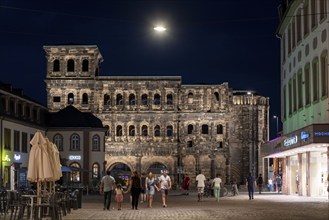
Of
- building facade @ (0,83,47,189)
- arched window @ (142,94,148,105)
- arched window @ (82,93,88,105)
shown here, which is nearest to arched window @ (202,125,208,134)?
arched window @ (142,94,148,105)

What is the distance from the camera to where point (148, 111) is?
90938 mm

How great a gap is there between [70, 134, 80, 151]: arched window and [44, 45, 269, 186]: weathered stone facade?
599 inches

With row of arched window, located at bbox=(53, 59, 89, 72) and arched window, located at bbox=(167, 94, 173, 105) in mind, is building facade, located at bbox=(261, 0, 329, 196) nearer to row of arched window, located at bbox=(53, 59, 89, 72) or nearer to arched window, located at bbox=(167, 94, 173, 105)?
arched window, located at bbox=(167, 94, 173, 105)

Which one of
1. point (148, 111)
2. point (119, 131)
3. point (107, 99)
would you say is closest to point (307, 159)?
point (148, 111)

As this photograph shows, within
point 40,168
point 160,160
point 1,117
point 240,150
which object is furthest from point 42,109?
point 40,168

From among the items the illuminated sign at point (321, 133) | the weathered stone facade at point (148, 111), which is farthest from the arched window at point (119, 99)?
the illuminated sign at point (321, 133)

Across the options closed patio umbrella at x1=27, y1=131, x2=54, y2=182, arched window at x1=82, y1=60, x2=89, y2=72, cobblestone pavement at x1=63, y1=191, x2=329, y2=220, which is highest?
arched window at x1=82, y1=60, x2=89, y2=72

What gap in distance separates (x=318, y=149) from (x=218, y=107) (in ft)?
182

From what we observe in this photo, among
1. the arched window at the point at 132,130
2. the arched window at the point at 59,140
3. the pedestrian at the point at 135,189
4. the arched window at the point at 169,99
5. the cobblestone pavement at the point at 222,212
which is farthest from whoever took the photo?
the arched window at the point at 132,130

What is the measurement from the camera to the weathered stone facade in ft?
292

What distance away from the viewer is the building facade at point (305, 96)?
106 feet

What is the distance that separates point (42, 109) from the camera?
71.4 m

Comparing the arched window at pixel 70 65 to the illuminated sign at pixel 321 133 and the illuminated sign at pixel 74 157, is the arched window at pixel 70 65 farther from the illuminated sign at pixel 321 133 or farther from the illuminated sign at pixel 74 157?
the illuminated sign at pixel 321 133

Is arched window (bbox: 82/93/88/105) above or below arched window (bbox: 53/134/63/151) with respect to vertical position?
above
